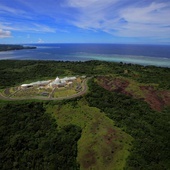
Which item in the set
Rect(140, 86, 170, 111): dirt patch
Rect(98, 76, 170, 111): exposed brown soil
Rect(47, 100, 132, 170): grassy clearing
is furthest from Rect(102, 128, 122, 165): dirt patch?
Rect(140, 86, 170, 111): dirt patch

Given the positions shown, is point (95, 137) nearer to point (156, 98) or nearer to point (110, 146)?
point (110, 146)

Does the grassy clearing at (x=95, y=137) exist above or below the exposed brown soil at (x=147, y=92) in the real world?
below

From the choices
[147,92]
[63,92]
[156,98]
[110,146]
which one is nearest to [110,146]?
[110,146]

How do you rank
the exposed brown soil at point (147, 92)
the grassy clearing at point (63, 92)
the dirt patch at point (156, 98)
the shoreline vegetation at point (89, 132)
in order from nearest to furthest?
the shoreline vegetation at point (89, 132)
the grassy clearing at point (63, 92)
the dirt patch at point (156, 98)
the exposed brown soil at point (147, 92)

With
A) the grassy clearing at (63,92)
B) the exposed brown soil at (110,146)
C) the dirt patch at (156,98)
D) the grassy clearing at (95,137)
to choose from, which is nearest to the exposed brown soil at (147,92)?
the dirt patch at (156,98)

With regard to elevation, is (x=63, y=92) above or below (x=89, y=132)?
above

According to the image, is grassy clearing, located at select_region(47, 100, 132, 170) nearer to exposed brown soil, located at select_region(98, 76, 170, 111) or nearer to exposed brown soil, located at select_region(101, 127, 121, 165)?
exposed brown soil, located at select_region(101, 127, 121, 165)

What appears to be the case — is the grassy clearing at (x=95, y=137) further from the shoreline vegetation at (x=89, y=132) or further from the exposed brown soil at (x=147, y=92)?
the exposed brown soil at (x=147, y=92)
